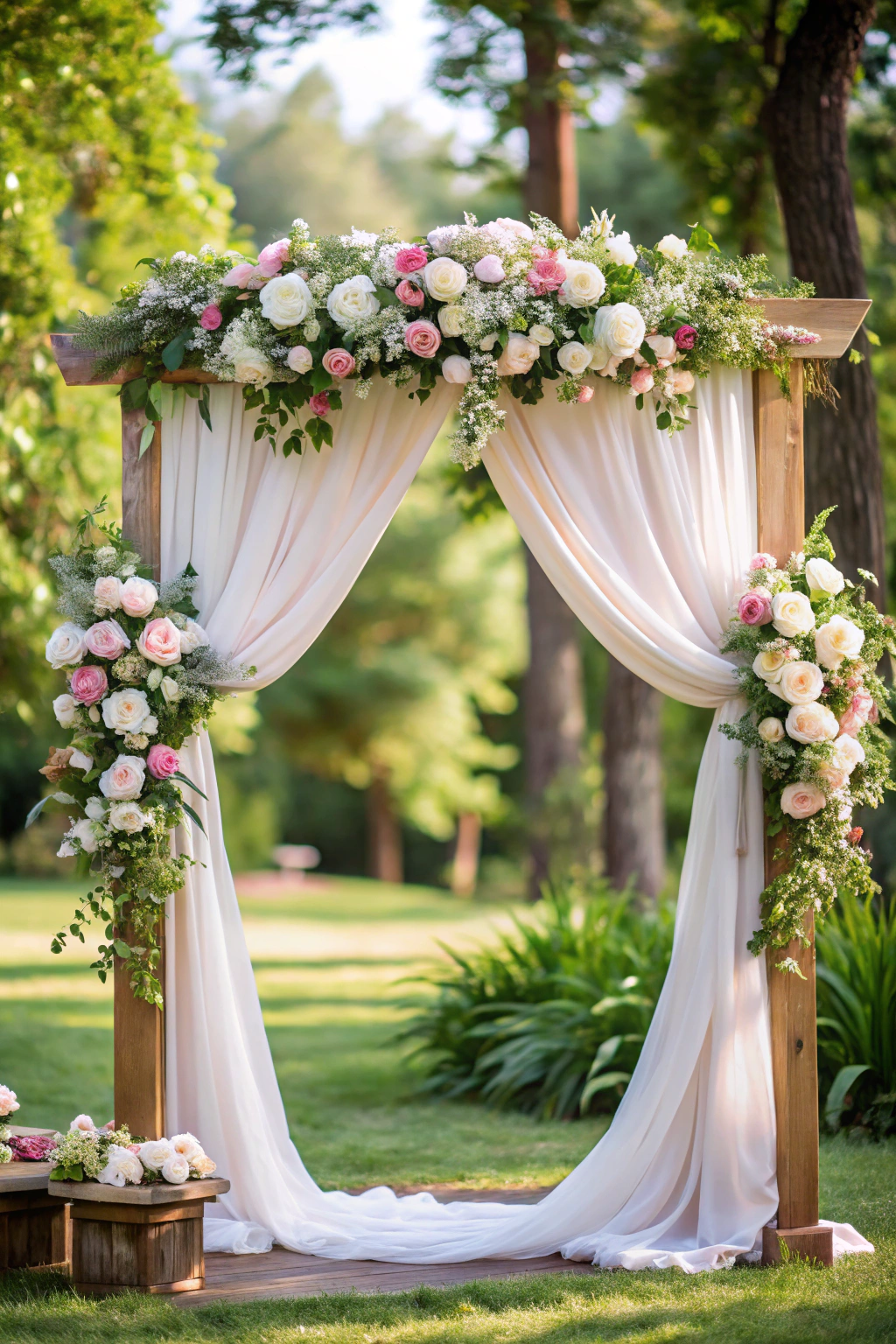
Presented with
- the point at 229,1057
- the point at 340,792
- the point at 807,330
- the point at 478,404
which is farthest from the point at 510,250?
the point at 340,792

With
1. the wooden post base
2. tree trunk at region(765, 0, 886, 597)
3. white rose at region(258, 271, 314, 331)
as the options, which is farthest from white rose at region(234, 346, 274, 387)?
tree trunk at region(765, 0, 886, 597)

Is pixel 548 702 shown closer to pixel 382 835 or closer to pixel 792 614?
pixel 792 614

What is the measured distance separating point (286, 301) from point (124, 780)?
150cm

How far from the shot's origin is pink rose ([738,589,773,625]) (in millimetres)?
3988

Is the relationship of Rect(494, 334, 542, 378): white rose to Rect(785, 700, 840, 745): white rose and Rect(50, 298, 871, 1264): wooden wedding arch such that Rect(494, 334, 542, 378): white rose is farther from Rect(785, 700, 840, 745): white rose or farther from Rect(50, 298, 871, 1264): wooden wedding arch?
Rect(785, 700, 840, 745): white rose

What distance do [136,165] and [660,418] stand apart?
18.4ft

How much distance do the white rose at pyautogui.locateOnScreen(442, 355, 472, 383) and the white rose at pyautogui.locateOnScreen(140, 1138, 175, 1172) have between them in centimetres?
237

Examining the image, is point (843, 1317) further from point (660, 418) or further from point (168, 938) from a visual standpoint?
point (660, 418)

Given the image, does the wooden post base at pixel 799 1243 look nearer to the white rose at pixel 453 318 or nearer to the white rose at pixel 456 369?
the white rose at pixel 456 369

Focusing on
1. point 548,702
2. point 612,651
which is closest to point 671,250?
point 612,651

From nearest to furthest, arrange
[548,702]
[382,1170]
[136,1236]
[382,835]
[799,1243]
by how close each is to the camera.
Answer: [136,1236]
[799,1243]
[382,1170]
[548,702]
[382,835]

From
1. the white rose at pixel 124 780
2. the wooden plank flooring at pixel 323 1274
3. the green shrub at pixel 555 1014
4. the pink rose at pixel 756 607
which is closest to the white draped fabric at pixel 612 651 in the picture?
the wooden plank flooring at pixel 323 1274

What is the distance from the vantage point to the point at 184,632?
13.2 feet

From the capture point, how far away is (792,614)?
3.96 m
